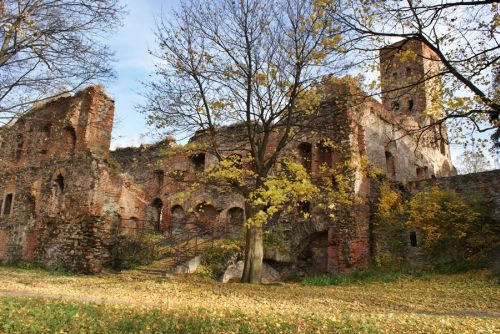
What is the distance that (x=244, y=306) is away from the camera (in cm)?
840

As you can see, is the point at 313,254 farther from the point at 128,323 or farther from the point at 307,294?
the point at 128,323

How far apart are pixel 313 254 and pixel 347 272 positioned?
2.21 metres

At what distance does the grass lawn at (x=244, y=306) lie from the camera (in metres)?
5.77

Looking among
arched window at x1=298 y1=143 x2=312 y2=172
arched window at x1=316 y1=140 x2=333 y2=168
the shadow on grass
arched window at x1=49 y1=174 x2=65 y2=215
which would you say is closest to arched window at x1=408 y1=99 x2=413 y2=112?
arched window at x1=298 y1=143 x2=312 y2=172

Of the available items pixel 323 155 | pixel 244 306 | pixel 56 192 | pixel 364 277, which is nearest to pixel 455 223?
pixel 364 277

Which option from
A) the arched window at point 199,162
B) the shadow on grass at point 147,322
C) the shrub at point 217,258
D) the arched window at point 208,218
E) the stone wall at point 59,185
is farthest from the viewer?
the arched window at point 199,162

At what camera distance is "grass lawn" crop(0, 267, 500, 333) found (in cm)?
577

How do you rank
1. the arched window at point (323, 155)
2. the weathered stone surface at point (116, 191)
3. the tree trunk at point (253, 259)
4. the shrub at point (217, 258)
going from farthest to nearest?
the arched window at point (323, 155) → the weathered stone surface at point (116, 191) → the shrub at point (217, 258) → the tree trunk at point (253, 259)

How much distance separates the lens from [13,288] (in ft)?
35.4

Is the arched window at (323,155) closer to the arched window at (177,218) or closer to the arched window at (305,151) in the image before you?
the arched window at (305,151)

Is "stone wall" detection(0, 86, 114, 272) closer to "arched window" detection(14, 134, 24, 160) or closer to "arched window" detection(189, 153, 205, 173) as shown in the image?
"arched window" detection(14, 134, 24, 160)

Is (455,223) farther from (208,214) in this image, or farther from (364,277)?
(208,214)

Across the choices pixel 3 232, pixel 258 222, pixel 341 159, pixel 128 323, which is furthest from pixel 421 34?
pixel 3 232

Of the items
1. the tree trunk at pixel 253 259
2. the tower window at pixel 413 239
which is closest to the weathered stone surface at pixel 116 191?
the tower window at pixel 413 239
